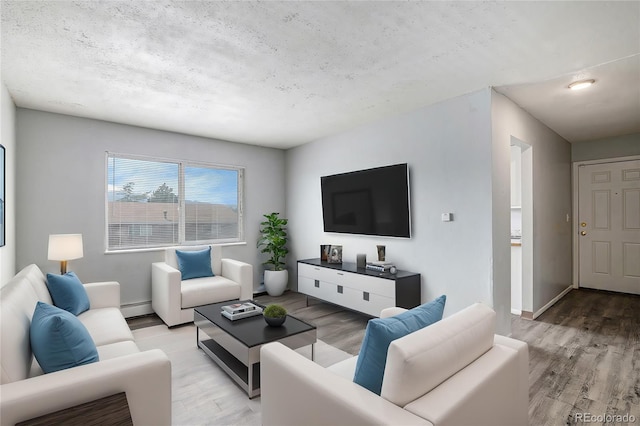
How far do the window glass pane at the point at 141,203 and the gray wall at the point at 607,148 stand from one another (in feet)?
21.1

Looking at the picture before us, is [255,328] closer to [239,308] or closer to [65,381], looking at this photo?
[239,308]

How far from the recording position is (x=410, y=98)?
339 cm

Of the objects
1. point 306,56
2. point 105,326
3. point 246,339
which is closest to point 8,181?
point 105,326

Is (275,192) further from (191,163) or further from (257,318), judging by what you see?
(257,318)

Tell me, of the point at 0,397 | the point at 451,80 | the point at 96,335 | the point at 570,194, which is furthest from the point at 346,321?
the point at 570,194

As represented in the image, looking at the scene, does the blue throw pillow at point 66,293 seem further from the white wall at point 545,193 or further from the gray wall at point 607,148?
the gray wall at point 607,148

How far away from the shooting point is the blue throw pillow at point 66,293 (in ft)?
8.77

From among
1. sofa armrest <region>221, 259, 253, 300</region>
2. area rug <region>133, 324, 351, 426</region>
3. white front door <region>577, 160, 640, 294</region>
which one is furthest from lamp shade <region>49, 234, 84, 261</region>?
white front door <region>577, 160, 640, 294</region>

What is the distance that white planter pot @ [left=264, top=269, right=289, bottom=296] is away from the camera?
5184mm

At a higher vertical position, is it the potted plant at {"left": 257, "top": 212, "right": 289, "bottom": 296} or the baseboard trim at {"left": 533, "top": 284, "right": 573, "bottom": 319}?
the potted plant at {"left": 257, "top": 212, "right": 289, "bottom": 296}

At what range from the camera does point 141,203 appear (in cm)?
441

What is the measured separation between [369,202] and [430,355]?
3.04 meters

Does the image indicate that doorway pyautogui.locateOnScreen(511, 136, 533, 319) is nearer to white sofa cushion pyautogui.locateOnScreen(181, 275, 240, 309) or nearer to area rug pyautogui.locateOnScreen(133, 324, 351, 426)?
area rug pyautogui.locateOnScreen(133, 324, 351, 426)

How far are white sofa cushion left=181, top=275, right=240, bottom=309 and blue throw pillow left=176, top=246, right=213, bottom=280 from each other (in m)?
0.10
